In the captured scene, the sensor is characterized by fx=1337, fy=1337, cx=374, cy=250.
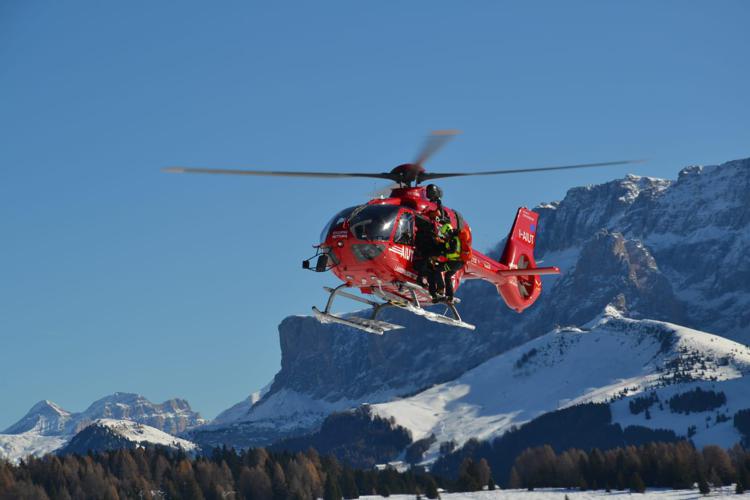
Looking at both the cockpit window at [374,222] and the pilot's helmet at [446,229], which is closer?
the cockpit window at [374,222]

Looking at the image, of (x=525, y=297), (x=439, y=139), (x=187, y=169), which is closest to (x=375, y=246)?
(x=439, y=139)

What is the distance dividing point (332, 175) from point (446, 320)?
9135 mm

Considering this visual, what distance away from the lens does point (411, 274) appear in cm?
5962

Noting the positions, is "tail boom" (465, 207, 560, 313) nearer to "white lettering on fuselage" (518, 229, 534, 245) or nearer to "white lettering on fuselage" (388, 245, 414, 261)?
"white lettering on fuselage" (518, 229, 534, 245)

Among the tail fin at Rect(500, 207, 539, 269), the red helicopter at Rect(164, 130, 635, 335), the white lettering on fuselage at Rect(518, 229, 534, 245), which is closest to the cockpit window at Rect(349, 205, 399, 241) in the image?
the red helicopter at Rect(164, 130, 635, 335)

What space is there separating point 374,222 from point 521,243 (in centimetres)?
1911

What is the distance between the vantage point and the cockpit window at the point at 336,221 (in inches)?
2312

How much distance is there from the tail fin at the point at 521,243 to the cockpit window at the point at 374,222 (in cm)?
1602

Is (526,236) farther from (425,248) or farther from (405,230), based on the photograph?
(405,230)

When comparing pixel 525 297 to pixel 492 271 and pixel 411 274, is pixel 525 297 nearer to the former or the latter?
pixel 492 271

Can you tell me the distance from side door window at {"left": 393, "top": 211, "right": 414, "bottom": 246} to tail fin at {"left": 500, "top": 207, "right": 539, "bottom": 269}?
582 inches

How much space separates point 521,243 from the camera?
7519cm

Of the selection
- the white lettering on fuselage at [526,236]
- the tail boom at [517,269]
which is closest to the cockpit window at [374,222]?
the tail boom at [517,269]

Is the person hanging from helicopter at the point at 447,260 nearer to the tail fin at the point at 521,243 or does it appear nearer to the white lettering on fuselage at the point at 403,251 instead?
the white lettering on fuselage at the point at 403,251
